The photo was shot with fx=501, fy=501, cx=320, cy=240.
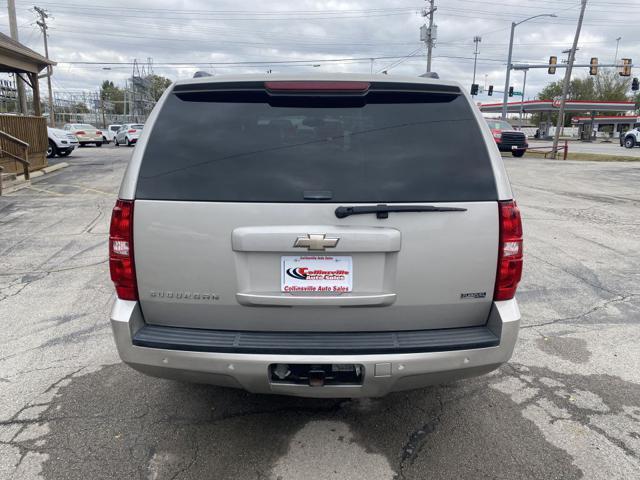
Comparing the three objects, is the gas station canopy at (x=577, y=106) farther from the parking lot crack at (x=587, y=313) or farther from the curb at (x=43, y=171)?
the parking lot crack at (x=587, y=313)

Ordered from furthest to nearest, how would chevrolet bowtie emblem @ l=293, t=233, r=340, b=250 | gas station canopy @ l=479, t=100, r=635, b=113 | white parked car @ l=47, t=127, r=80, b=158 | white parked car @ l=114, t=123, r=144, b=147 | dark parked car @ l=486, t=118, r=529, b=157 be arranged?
1. gas station canopy @ l=479, t=100, r=635, b=113
2. white parked car @ l=114, t=123, r=144, b=147
3. dark parked car @ l=486, t=118, r=529, b=157
4. white parked car @ l=47, t=127, r=80, b=158
5. chevrolet bowtie emblem @ l=293, t=233, r=340, b=250

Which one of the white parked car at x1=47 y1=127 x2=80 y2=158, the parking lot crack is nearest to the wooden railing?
the white parked car at x1=47 y1=127 x2=80 y2=158

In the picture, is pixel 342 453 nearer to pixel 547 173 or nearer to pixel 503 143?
pixel 547 173

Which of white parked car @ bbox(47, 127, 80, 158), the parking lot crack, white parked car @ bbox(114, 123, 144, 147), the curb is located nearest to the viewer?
the parking lot crack

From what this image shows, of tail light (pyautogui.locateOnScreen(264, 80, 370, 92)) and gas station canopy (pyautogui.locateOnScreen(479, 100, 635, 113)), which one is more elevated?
gas station canopy (pyautogui.locateOnScreen(479, 100, 635, 113))

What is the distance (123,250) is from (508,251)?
1965 mm

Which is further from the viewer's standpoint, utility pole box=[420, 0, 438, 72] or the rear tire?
utility pole box=[420, 0, 438, 72]

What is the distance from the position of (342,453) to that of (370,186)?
4.95 feet

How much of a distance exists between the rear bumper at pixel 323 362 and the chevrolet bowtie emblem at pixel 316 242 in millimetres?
536

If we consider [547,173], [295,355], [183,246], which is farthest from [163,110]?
[547,173]

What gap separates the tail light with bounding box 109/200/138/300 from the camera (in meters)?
2.51

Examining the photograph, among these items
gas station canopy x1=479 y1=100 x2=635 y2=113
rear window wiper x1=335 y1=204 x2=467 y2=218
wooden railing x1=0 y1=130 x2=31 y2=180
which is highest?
gas station canopy x1=479 y1=100 x2=635 y2=113

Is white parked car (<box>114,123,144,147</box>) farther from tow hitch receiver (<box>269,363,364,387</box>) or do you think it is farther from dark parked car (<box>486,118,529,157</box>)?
tow hitch receiver (<box>269,363,364,387</box>)

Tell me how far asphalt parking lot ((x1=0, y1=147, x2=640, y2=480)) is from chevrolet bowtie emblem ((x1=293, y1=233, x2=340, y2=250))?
1.23 meters
